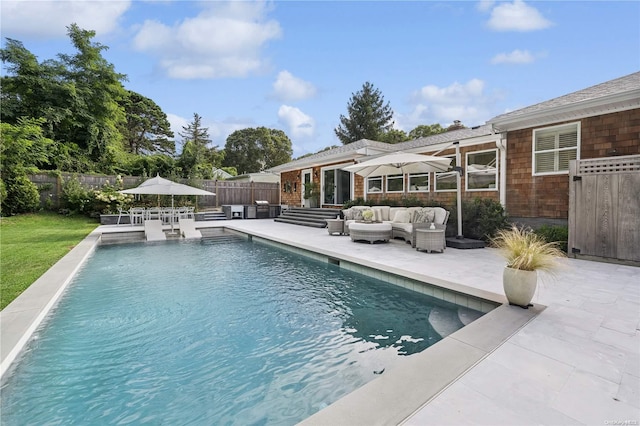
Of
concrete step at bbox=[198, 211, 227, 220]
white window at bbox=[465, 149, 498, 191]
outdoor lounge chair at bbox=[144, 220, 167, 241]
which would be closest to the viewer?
white window at bbox=[465, 149, 498, 191]

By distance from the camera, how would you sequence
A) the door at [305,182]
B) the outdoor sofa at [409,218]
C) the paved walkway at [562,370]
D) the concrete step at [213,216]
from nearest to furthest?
the paved walkway at [562,370]
the outdoor sofa at [409,218]
the door at [305,182]
the concrete step at [213,216]

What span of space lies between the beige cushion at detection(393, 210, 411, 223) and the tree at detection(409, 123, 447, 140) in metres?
23.8

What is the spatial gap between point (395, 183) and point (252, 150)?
30.0m

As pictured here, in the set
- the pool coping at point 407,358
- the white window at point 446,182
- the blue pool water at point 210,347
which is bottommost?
the blue pool water at point 210,347

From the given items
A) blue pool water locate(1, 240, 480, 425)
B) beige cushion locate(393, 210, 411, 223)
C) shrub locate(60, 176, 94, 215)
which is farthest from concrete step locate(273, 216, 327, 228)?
shrub locate(60, 176, 94, 215)

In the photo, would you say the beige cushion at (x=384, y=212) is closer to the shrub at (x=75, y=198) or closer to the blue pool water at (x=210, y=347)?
the blue pool water at (x=210, y=347)

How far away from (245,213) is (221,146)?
2259 cm

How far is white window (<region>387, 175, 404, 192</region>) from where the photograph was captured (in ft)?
39.5

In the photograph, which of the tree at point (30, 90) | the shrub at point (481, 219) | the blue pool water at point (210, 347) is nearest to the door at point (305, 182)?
the shrub at point (481, 219)

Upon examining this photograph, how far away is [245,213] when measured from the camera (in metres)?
17.2

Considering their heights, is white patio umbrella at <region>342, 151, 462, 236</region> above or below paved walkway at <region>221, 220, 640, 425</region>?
above

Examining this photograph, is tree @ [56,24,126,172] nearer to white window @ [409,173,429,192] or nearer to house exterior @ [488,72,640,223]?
white window @ [409,173,429,192]

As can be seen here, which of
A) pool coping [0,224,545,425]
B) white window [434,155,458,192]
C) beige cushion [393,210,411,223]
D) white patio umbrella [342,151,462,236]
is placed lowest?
pool coping [0,224,545,425]

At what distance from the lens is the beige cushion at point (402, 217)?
349 inches
